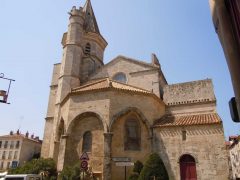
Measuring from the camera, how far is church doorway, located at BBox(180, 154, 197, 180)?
48.8ft

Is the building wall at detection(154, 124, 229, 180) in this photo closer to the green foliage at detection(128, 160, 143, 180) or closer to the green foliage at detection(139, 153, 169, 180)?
the green foliage at detection(139, 153, 169, 180)

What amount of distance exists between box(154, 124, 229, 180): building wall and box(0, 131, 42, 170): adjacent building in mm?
34501

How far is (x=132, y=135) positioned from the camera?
55.3 feet

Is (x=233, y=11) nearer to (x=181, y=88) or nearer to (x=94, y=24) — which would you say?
(x=181, y=88)

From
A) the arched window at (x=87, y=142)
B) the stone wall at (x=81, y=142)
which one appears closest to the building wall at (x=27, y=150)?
the stone wall at (x=81, y=142)

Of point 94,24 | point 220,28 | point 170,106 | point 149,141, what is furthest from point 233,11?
point 94,24

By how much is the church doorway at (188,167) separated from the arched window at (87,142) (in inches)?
253

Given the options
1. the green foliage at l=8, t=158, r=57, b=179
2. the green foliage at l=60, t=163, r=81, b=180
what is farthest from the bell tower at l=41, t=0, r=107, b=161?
the green foliage at l=60, t=163, r=81, b=180

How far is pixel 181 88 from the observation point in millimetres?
21719

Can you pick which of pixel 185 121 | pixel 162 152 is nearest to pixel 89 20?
pixel 185 121

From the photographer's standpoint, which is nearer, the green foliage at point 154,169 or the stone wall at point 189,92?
the green foliage at point 154,169

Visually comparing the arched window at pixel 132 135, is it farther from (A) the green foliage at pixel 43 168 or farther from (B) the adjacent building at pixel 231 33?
(B) the adjacent building at pixel 231 33

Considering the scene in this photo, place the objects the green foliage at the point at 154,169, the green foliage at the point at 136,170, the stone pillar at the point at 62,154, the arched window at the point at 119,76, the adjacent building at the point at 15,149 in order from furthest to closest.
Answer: the adjacent building at the point at 15,149 → the arched window at the point at 119,76 → the stone pillar at the point at 62,154 → the green foliage at the point at 136,170 → the green foliage at the point at 154,169

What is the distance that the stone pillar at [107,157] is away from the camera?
48.3 ft
